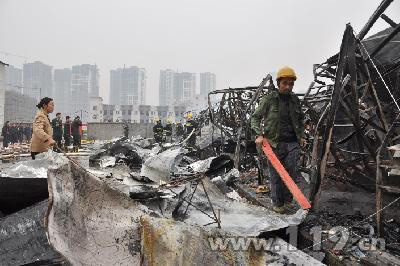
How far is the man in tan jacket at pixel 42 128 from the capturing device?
4.95m

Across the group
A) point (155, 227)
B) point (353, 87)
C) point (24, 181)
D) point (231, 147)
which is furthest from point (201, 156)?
point (155, 227)

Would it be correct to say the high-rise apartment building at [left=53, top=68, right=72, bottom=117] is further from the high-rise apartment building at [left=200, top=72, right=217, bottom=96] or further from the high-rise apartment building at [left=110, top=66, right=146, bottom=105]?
the high-rise apartment building at [left=200, top=72, right=217, bottom=96]

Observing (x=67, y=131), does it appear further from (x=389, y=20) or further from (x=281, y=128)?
(x=389, y=20)

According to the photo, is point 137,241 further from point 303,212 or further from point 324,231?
point 324,231

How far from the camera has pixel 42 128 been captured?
16.5ft

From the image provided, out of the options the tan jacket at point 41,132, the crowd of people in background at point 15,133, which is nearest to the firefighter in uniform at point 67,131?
the crowd of people in background at point 15,133

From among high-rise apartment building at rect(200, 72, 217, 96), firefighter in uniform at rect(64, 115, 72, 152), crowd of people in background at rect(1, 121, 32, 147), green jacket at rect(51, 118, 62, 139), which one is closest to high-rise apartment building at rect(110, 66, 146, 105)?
high-rise apartment building at rect(200, 72, 217, 96)

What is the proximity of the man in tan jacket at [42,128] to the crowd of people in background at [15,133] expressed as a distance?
1348 centimetres

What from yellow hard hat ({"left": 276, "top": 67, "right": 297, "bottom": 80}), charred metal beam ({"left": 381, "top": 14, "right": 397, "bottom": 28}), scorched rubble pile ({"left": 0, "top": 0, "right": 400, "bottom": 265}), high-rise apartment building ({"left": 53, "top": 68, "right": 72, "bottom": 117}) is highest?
high-rise apartment building ({"left": 53, "top": 68, "right": 72, "bottom": 117})

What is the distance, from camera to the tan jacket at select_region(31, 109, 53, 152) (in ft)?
Result: 16.2

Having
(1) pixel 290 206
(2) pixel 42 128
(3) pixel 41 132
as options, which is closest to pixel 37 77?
(2) pixel 42 128

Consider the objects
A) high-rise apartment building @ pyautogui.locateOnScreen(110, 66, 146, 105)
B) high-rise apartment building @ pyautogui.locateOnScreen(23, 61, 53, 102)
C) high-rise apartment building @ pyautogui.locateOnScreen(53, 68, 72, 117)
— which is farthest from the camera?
high-rise apartment building @ pyautogui.locateOnScreen(110, 66, 146, 105)

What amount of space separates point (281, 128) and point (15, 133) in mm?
20625

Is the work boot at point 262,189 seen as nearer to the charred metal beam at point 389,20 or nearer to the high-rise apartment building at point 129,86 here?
the charred metal beam at point 389,20
